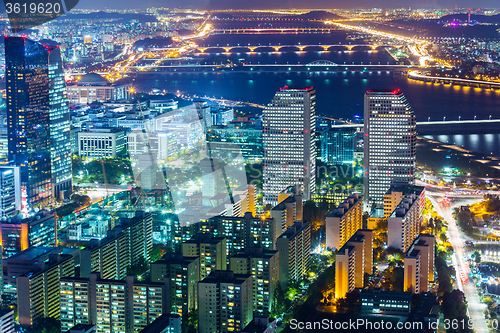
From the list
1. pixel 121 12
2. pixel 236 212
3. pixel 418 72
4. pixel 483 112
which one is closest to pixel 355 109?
pixel 483 112

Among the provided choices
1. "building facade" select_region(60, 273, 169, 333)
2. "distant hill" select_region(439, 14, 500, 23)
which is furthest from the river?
"building facade" select_region(60, 273, 169, 333)

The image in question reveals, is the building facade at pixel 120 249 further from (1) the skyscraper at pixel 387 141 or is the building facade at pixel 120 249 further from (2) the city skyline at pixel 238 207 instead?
(1) the skyscraper at pixel 387 141

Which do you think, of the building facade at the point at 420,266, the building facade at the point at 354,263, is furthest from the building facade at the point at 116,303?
the building facade at the point at 420,266

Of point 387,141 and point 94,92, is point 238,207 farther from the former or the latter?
point 94,92

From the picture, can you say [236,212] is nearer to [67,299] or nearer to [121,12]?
[67,299]

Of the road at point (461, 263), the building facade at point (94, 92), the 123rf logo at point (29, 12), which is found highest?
the 123rf logo at point (29, 12)
